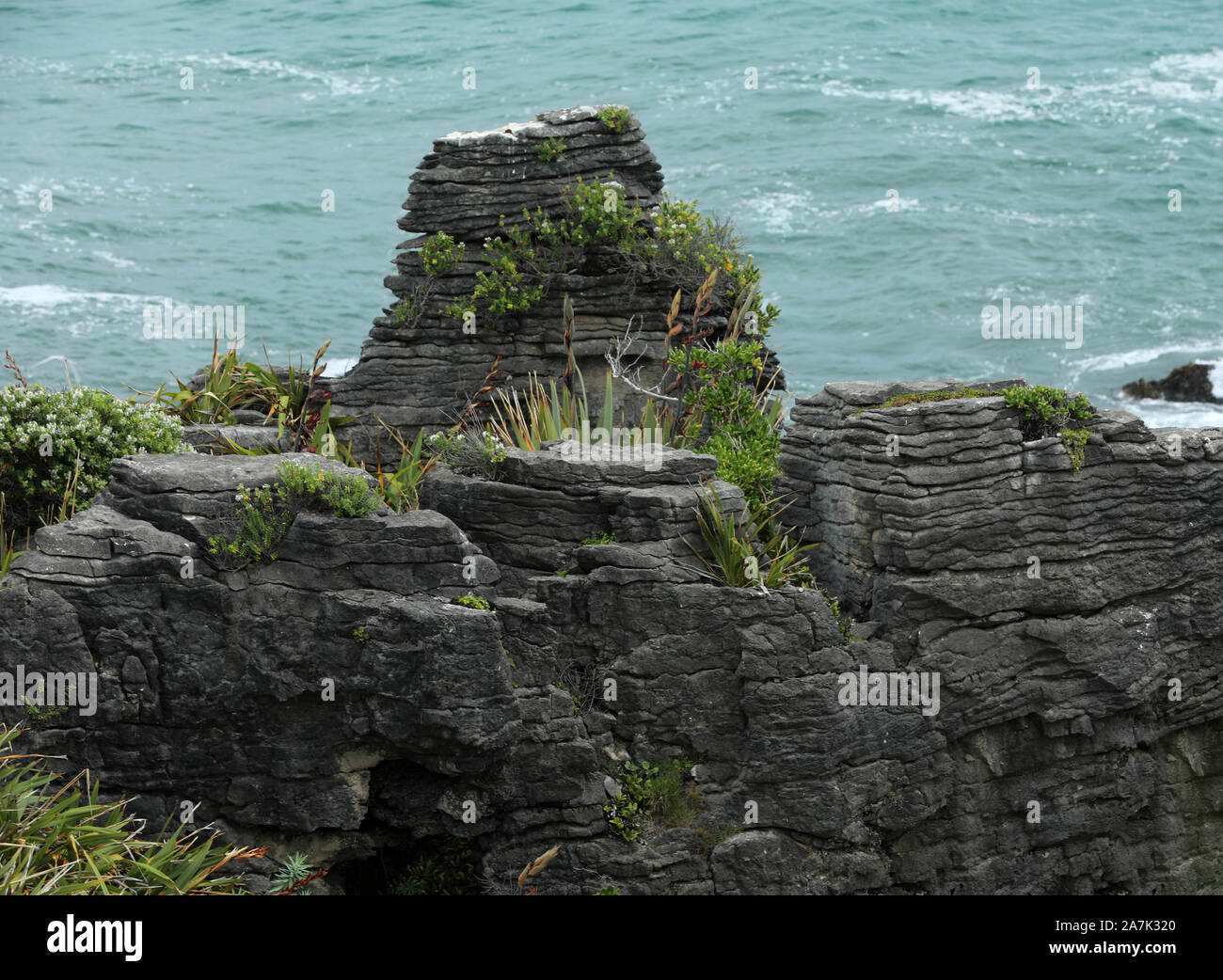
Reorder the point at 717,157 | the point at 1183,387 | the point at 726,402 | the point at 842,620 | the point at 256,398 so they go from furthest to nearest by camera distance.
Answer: the point at 717,157
the point at 1183,387
the point at 256,398
the point at 726,402
the point at 842,620

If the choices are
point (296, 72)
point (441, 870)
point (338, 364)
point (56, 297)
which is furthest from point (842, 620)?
point (296, 72)

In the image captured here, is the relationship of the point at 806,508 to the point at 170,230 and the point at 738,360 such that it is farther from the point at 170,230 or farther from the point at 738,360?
the point at 170,230

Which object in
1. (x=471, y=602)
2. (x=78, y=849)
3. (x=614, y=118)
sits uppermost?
(x=614, y=118)

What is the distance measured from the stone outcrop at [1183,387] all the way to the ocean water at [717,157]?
0.77m

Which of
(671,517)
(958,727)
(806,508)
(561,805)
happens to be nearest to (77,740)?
(561,805)

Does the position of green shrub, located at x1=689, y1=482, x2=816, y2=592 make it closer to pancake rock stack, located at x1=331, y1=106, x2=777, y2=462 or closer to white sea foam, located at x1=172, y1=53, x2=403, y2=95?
pancake rock stack, located at x1=331, y1=106, x2=777, y2=462

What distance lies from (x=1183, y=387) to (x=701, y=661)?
28290mm

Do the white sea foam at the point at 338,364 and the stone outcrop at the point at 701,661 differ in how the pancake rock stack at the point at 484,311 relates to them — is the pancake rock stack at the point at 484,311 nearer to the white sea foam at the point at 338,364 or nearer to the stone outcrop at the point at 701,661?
the stone outcrop at the point at 701,661

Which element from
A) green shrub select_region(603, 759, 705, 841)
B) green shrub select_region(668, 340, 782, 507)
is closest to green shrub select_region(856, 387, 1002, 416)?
green shrub select_region(668, 340, 782, 507)

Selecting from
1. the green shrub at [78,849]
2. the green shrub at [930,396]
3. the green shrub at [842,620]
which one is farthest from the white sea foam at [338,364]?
the green shrub at [78,849]

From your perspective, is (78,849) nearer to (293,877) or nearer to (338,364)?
(293,877)

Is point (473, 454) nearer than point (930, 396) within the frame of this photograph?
Yes

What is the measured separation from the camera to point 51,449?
14383mm

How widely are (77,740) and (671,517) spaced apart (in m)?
6.45
